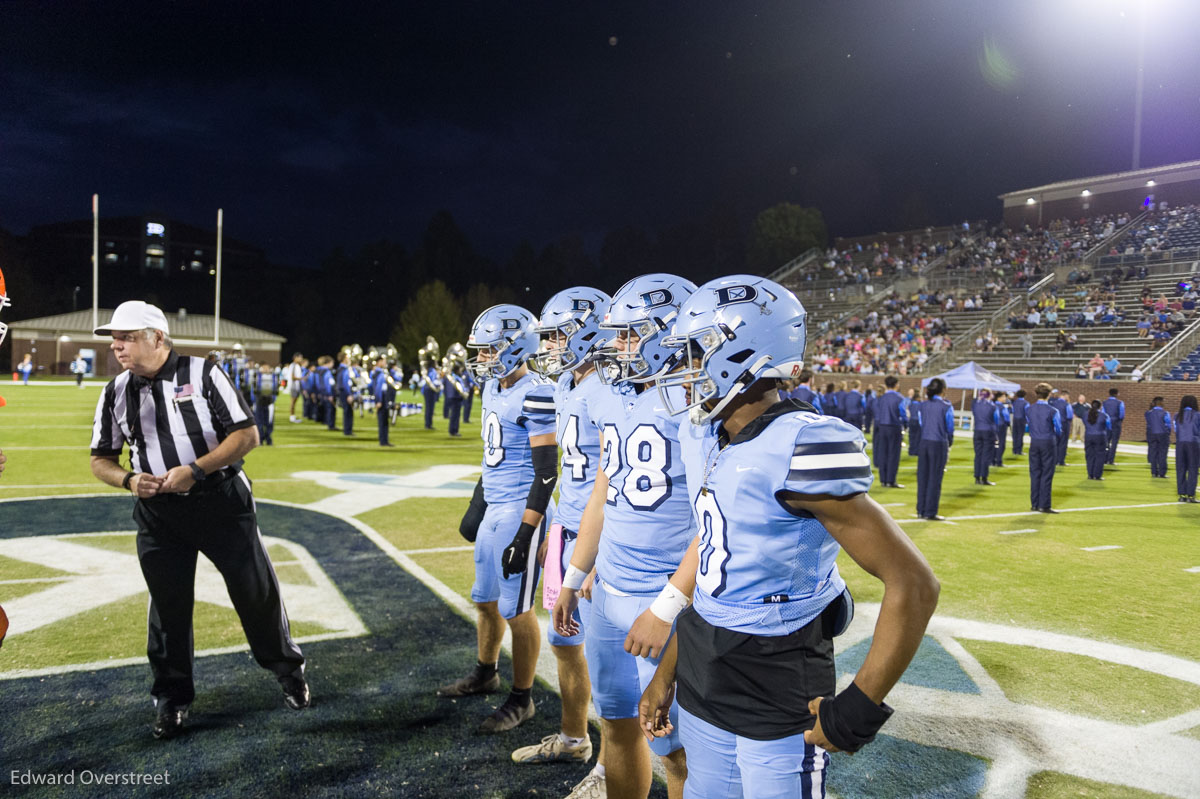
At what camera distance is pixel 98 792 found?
3541 millimetres

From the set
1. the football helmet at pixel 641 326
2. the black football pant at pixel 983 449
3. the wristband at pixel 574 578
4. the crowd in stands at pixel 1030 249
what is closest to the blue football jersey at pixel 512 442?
the football helmet at pixel 641 326

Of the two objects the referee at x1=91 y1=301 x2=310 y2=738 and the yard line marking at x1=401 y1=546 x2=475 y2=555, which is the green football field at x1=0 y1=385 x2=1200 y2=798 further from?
the referee at x1=91 y1=301 x2=310 y2=738

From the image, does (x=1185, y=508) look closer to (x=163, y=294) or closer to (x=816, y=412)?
(x=816, y=412)

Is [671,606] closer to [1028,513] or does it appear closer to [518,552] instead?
[518,552]

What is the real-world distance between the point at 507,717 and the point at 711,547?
8.58 ft

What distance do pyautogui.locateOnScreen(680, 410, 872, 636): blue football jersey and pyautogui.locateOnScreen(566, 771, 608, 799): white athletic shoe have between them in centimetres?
181

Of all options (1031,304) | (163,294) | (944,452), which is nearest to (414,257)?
(163,294)

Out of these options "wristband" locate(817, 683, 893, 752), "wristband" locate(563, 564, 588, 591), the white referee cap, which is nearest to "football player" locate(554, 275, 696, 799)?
"wristband" locate(563, 564, 588, 591)

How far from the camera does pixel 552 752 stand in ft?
13.0

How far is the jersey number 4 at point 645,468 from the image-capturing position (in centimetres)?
315

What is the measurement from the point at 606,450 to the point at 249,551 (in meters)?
2.55

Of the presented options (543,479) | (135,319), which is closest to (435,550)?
(543,479)

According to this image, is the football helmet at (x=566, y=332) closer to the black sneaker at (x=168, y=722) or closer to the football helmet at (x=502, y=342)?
the football helmet at (x=502, y=342)

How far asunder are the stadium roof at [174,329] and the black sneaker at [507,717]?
57.4 m
